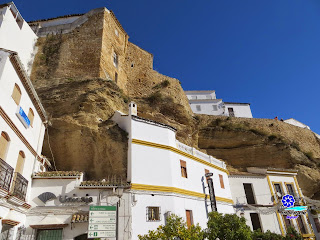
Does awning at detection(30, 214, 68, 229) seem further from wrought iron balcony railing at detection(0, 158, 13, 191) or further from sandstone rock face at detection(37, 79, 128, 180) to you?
sandstone rock face at detection(37, 79, 128, 180)

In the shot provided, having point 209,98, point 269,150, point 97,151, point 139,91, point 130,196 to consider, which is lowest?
point 130,196

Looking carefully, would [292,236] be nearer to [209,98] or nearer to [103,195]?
[103,195]

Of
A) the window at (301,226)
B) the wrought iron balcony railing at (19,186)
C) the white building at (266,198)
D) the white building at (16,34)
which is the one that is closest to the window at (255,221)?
the white building at (266,198)

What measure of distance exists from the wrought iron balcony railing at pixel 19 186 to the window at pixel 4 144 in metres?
0.94

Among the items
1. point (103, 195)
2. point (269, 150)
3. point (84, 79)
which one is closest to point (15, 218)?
point (103, 195)

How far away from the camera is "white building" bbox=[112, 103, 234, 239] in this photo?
41.8ft

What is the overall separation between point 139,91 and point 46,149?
39.2ft

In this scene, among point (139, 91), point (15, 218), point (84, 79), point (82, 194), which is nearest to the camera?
point (15, 218)

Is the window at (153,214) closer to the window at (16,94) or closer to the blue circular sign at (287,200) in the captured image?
the window at (16,94)

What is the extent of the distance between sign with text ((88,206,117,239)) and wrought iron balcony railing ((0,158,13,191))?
324 centimetres

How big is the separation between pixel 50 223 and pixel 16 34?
14.6 metres

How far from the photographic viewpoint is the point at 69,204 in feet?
38.2

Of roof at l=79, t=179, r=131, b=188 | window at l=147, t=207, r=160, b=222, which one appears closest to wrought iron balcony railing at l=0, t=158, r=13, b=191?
roof at l=79, t=179, r=131, b=188

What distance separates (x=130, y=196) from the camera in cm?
1243
